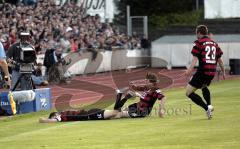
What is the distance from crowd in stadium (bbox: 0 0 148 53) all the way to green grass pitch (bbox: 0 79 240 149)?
14121mm

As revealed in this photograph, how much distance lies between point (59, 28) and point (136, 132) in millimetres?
23009

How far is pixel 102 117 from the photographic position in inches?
663

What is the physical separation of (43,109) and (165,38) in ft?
88.7

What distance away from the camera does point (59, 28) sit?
120ft

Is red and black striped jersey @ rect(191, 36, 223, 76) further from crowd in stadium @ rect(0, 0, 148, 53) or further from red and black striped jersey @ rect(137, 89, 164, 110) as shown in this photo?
crowd in stadium @ rect(0, 0, 148, 53)

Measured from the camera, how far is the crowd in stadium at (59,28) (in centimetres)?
3338

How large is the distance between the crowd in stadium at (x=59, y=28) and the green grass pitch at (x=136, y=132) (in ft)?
A: 46.3

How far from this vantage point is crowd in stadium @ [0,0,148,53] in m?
33.4

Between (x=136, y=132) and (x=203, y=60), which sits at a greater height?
(x=203, y=60)

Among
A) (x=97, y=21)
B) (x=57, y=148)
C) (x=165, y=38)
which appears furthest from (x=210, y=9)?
(x=57, y=148)

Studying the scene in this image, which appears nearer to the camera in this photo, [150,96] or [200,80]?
[200,80]

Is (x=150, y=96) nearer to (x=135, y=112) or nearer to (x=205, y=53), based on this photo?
(x=135, y=112)

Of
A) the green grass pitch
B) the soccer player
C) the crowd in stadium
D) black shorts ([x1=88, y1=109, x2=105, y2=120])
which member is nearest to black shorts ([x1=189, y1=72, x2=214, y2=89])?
Answer: the soccer player

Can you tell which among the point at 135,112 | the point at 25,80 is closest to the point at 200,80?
the point at 135,112
